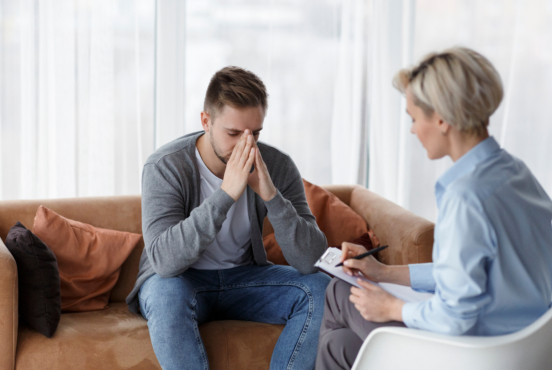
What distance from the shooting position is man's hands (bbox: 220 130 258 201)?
5.21ft

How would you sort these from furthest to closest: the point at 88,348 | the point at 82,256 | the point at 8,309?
the point at 82,256
the point at 88,348
the point at 8,309

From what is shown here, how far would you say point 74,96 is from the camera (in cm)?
248

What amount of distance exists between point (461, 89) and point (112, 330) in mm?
1352

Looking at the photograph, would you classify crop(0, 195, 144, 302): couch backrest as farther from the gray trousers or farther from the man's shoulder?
the gray trousers

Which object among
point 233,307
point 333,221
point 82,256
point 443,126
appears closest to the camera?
point 443,126

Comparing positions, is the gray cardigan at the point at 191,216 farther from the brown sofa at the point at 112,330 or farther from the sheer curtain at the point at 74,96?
the sheer curtain at the point at 74,96

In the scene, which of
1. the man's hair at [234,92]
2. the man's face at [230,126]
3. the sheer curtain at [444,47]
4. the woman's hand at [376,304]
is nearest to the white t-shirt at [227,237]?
the man's face at [230,126]

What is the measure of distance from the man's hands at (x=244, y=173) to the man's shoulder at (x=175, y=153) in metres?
0.23

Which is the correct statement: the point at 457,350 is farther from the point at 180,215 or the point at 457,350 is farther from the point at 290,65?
the point at 290,65

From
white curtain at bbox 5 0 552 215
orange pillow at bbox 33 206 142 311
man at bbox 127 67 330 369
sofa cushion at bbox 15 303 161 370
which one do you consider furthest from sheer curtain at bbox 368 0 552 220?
sofa cushion at bbox 15 303 161 370

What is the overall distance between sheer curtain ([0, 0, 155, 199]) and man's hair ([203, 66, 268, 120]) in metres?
1.03

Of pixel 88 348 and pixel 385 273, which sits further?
pixel 88 348

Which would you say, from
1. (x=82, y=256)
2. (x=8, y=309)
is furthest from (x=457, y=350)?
(x=82, y=256)

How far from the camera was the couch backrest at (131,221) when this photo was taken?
188 centimetres
